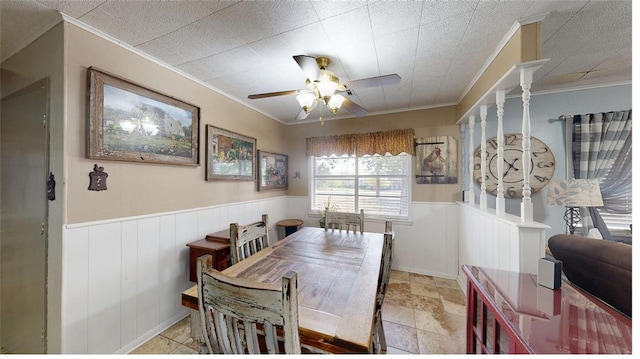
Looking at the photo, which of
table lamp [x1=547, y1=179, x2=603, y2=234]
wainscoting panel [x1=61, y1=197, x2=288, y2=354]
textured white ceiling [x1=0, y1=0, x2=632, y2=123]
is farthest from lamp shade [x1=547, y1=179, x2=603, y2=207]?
wainscoting panel [x1=61, y1=197, x2=288, y2=354]

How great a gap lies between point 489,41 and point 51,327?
3.77m

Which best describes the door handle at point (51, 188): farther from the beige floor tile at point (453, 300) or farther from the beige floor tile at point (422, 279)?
the beige floor tile at point (422, 279)

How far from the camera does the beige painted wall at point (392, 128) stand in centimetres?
314

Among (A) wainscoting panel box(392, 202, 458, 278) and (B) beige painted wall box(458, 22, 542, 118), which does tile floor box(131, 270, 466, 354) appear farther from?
(B) beige painted wall box(458, 22, 542, 118)

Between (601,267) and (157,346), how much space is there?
3.01 metres

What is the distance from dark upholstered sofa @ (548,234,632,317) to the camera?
0.98 m

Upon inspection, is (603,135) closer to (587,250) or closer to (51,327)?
(587,250)

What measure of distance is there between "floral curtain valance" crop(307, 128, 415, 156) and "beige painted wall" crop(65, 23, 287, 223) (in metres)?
1.41

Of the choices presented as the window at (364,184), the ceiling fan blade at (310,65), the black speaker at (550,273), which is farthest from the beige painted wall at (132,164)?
the black speaker at (550,273)

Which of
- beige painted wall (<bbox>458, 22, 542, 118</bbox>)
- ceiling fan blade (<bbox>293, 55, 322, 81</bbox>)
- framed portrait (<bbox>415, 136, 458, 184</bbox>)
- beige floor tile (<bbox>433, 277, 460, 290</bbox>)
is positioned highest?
beige painted wall (<bbox>458, 22, 542, 118</bbox>)

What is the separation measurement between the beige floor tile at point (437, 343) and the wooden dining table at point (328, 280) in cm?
85

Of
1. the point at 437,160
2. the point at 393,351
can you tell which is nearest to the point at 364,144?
the point at 437,160

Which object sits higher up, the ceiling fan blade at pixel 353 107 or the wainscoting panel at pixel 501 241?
the ceiling fan blade at pixel 353 107

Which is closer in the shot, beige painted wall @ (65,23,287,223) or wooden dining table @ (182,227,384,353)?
wooden dining table @ (182,227,384,353)
